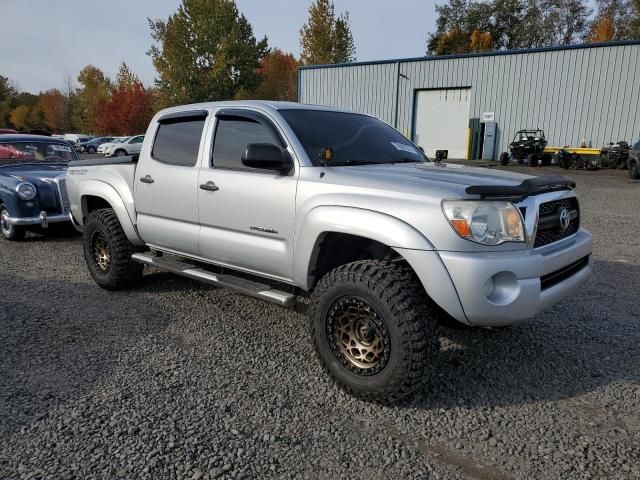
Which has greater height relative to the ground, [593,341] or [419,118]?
[419,118]

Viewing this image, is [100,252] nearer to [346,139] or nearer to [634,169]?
[346,139]

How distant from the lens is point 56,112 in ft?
Result: 254

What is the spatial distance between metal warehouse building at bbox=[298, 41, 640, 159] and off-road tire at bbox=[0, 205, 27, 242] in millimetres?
22154

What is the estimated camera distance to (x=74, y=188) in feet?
18.0

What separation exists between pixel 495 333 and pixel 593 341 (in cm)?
75

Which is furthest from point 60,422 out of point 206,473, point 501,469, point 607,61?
point 607,61

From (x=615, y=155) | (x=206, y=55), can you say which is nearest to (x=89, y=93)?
(x=206, y=55)

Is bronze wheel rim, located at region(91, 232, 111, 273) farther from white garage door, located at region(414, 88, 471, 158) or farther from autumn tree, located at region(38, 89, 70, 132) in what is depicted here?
autumn tree, located at region(38, 89, 70, 132)

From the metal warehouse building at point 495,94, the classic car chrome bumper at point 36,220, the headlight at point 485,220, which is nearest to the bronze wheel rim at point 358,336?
the headlight at point 485,220

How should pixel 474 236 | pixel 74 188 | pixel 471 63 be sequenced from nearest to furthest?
pixel 474 236
pixel 74 188
pixel 471 63

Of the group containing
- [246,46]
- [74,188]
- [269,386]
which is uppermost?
[246,46]

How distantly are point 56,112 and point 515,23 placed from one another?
67702 millimetres

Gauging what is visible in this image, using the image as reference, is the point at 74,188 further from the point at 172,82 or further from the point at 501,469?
the point at 172,82

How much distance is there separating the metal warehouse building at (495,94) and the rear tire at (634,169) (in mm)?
6325
